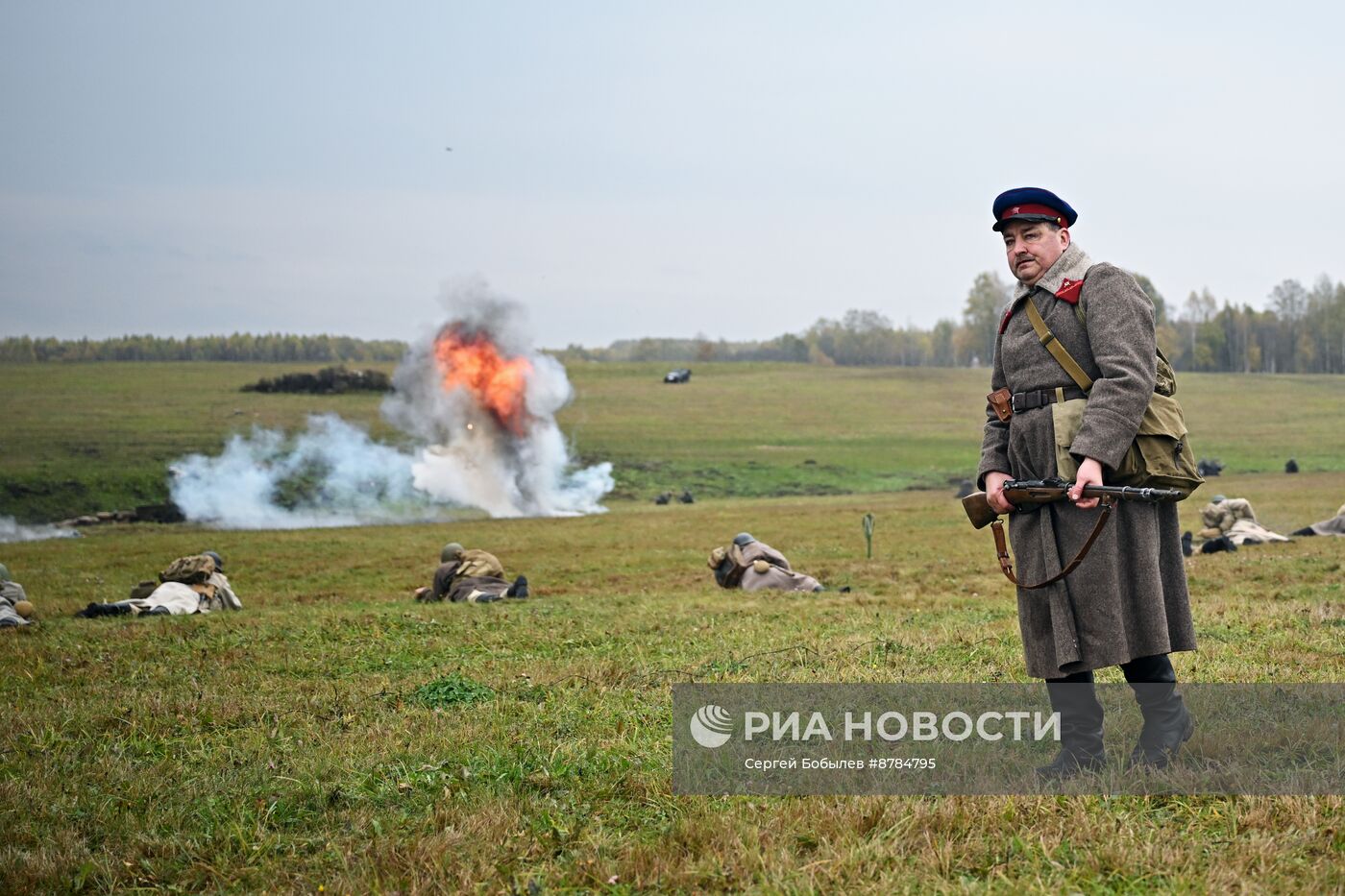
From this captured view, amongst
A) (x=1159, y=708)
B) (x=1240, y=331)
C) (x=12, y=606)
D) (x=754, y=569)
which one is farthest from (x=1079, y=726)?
(x=1240, y=331)

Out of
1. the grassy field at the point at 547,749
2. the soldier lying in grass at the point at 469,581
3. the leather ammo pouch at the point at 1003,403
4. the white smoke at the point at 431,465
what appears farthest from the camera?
the white smoke at the point at 431,465

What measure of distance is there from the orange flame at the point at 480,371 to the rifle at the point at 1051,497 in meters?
Result: 46.7

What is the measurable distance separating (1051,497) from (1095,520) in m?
0.23

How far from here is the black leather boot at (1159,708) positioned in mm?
5426

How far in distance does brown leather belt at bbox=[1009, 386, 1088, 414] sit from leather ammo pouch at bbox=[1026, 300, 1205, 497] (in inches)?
2.0

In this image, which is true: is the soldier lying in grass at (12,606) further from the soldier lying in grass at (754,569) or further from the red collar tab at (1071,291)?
the red collar tab at (1071,291)

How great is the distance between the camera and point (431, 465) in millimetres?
49812

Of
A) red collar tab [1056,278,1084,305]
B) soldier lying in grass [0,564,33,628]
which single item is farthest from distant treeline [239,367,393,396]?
red collar tab [1056,278,1084,305]

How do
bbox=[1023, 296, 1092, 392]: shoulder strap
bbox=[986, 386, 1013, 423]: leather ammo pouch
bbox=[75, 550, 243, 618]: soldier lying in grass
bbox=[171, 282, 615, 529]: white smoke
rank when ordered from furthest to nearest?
bbox=[171, 282, 615, 529]: white smoke, bbox=[75, 550, 243, 618]: soldier lying in grass, bbox=[986, 386, 1013, 423]: leather ammo pouch, bbox=[1023, 296, 1092, 392]: shoulder strap

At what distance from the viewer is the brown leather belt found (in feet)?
17.9

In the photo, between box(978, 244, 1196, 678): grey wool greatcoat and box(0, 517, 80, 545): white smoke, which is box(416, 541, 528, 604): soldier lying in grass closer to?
box(978, 244, 1196, 678): grey wool greatcoat

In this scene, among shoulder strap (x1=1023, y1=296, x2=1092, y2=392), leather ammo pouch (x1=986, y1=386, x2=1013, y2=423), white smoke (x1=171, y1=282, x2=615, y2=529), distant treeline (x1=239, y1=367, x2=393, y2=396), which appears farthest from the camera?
distant treeline (x1=239, y1=367, x2=393, y2=396)

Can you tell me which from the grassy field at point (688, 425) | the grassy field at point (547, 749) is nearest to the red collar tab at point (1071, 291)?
the grassy field at point (547, 749)

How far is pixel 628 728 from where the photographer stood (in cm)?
658
